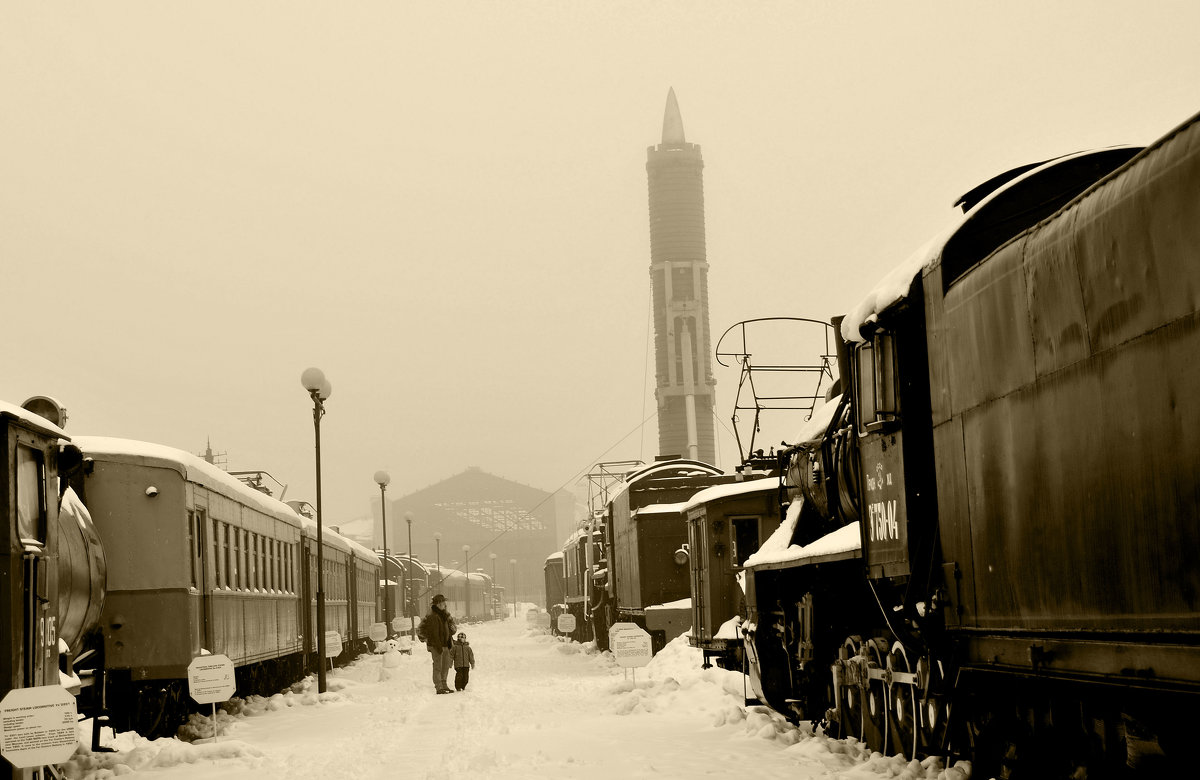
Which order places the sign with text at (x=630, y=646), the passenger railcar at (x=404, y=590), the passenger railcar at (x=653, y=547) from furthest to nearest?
the passenger railcar at (x=404, y=590)
the passenger railcar at (x=653, y=547)
the sign with text at (x=630, y=646)

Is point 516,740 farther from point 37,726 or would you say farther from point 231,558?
point 37,726

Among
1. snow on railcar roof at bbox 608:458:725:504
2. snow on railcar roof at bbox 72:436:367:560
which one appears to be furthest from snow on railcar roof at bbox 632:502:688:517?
snow on railcar roof at bbox 72:436:367:560

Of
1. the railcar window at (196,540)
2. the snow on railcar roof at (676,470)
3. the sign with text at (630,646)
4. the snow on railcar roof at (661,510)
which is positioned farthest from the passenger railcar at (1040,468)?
the snow on railcar roof at (676,470)

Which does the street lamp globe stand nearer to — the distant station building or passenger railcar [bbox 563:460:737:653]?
passenger railcar [bbox 563:460:737:653]

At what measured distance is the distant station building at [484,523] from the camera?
472 ft

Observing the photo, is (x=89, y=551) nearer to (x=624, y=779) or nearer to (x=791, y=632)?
(x=624, y=779)

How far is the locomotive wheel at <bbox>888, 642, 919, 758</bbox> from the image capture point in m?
9.50

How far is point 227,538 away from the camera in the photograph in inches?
650

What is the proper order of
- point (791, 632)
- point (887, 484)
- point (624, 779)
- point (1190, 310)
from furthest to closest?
point (791, 632)
point (624, 779)
point (887, 484)
point (1190, 310)

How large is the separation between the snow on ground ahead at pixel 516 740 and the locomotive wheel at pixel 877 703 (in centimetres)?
21

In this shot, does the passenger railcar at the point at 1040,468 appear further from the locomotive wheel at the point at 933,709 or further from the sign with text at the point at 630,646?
the sign with text at the point at 630,646

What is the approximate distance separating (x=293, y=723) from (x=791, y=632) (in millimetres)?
7102

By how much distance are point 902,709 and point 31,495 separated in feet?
20.5

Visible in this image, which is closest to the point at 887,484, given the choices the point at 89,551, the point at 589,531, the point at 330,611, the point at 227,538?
the point at 89,551
